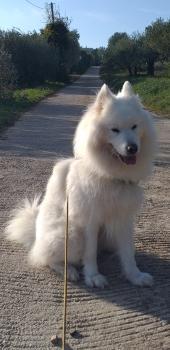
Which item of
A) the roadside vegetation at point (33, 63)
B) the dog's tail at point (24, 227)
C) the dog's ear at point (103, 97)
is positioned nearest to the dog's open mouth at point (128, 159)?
the dog's ear at point (103, 97)

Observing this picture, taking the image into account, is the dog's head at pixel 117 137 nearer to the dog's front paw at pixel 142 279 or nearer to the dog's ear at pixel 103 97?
the dog's ear at pixel 103 97

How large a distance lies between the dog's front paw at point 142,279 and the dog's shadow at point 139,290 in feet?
0.11

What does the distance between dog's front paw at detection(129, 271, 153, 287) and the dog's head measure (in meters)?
0.79

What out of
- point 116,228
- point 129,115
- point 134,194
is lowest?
point 116,228

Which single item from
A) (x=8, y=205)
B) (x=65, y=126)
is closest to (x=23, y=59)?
(x=65, y=126)

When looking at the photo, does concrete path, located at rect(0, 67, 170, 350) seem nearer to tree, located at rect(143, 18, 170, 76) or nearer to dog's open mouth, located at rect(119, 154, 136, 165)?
dog's open mouth, located at rect(119, 154, 136, 165)

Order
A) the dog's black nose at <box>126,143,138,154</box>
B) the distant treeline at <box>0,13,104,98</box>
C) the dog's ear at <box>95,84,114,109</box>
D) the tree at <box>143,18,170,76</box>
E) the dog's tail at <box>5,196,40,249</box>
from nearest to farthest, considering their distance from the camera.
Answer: the dog's black nose at <box>126,143,138,154</box> < the dog's ear at <box>95,84,114,109</box> < the dog's tail at <box>5,196,40,249</box> < the distant treeline at <box>0,13,104,98</box> < the tree at <box>143,18,170,76</box>

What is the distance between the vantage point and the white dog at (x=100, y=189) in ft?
11.5

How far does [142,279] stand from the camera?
3791 millimetres

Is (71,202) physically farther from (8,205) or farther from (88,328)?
(8,205)

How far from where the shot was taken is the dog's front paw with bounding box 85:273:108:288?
148 inches

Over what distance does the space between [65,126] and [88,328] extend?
35.2ft

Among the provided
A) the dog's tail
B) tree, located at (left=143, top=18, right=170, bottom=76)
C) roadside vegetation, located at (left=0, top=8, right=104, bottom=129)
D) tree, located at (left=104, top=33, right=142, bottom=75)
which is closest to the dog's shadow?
the dog's tail

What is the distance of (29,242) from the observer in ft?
14.6
